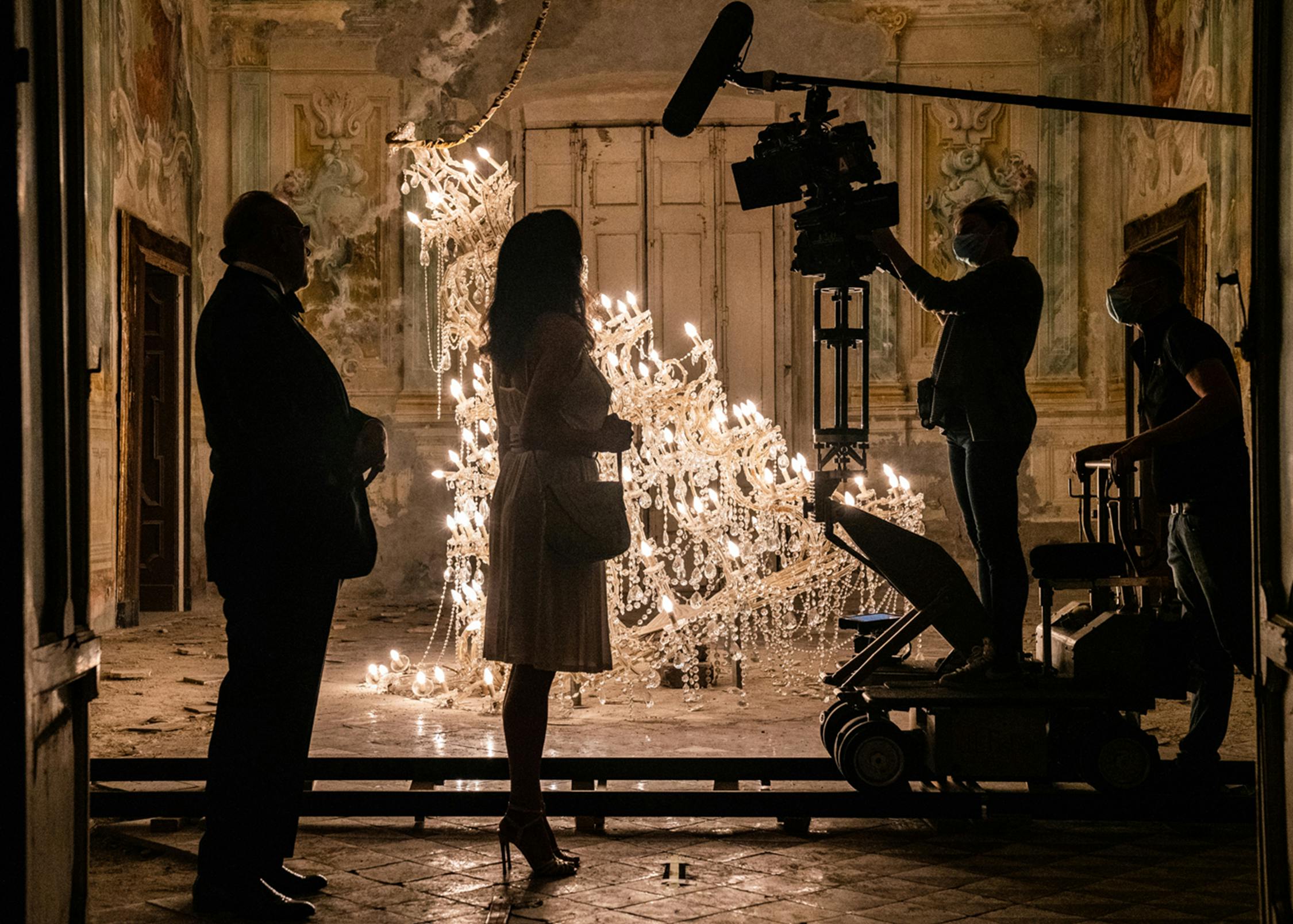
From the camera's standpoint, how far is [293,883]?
321 centimetres

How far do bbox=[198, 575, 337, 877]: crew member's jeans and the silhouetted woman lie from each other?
19.2 inches

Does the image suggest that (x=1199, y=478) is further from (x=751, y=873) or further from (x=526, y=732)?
(x=526, y=732)

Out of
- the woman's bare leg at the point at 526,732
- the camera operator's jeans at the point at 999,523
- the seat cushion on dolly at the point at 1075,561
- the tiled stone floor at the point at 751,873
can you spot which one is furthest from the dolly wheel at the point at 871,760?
the woman's bare leg at the point at 526,732

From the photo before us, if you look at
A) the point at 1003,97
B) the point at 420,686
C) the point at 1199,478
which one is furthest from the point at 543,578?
the point at 420,686

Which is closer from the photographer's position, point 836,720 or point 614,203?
point 836,720

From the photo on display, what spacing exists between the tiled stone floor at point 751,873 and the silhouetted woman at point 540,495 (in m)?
0.23

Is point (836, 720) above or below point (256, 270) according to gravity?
below

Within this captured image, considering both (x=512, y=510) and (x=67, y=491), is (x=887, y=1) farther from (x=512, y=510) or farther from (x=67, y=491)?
(x=67, y=491)

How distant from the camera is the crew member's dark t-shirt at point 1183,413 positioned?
3900mm

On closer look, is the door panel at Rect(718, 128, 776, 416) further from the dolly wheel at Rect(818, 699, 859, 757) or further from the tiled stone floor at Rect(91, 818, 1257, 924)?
the tiled stone floor at Rect(91, 818, 1257, 924)

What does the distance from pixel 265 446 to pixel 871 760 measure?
6.24 ft

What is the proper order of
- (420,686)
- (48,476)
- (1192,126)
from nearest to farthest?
(48,476) → (420,686) → (1192,126)

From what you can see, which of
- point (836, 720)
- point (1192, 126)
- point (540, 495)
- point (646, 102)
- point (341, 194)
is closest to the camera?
point (540, 495)

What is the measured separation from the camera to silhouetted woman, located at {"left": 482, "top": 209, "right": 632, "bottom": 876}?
10.9 ft
